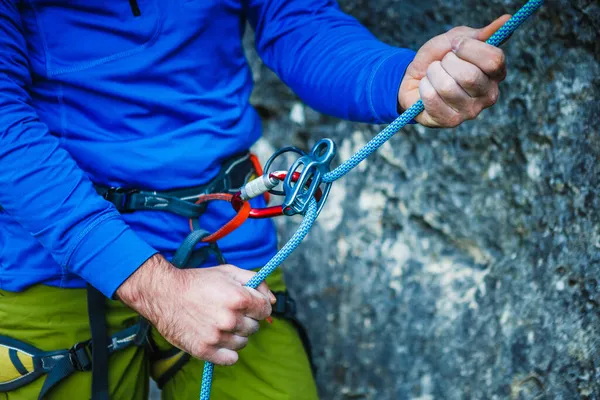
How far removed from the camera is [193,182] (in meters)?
1.27

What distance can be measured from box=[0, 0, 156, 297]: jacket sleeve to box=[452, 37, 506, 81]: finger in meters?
0.61

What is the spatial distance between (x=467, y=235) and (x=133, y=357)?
0.98 metres

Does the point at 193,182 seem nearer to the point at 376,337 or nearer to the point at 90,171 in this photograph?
the point at 90,171

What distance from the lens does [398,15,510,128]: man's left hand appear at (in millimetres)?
898

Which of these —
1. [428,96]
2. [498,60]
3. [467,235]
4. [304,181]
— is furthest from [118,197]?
[467,235]

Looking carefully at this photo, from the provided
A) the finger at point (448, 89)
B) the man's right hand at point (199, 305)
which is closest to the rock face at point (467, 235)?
the finger at point (448, 89)

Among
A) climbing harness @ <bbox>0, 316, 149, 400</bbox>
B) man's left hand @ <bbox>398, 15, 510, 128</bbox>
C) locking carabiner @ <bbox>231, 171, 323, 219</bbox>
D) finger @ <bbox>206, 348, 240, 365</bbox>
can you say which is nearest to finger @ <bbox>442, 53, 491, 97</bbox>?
man's left hand @ <bbox>398, 15, 510, 128</bbox>

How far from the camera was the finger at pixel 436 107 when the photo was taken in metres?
0.94

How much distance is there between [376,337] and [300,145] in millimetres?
687

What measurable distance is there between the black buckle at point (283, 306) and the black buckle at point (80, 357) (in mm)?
415

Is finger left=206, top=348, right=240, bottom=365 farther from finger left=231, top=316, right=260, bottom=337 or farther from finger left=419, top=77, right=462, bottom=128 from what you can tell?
finger left=419, top=77, right=462, bottom=128

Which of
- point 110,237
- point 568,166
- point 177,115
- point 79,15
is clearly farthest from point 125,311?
point 568,166

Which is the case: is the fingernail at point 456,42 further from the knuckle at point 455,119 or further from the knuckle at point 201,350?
the knuckle at point 201,350

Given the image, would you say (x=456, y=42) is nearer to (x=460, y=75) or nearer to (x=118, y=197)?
(x=460, y=75)
